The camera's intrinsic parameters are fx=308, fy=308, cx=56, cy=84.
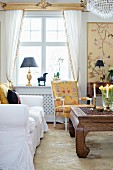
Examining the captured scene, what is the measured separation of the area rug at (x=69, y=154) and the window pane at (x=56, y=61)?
84.0 inches

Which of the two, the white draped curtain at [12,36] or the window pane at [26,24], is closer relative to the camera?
the white draped curtain at [12,36]

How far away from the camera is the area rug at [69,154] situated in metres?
3.58

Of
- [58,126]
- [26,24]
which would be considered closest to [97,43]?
[26,24]

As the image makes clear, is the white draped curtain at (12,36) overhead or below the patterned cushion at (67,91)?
overhead

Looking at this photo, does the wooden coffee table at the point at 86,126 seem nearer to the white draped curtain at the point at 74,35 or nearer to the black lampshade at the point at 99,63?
the black lampshade at the point at 99,63

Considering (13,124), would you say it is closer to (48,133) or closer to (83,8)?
(48,133)

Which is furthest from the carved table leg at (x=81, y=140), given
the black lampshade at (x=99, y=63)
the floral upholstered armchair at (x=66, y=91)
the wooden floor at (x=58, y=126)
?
the black lampshade at (x=99, y=63)

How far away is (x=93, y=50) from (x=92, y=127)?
3.49m

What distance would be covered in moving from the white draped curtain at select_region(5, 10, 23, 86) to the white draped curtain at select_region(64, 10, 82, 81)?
1.11 metres

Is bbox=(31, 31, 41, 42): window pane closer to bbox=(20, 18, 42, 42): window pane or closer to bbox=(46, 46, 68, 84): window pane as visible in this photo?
bbox=(20, 18, 42, 42): window pane

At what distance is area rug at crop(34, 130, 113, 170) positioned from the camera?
358cm

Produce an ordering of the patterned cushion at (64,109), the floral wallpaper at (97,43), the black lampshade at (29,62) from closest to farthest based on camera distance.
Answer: the patterned cushion at (64,109), the black lampshade at (29,62), the floral wallpaper at (97,43)

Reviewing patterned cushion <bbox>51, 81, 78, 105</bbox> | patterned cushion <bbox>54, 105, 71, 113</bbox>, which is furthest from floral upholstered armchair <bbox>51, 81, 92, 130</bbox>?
patterned cushion <bbox>54, 105, 71, 113</bbox>

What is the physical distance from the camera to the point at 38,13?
718cm
